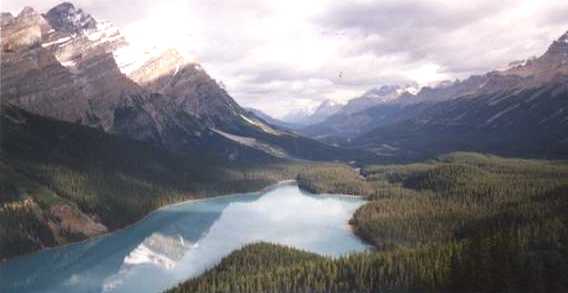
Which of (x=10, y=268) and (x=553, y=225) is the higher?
(x=553, y=225)

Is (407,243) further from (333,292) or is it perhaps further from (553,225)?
(333,292)

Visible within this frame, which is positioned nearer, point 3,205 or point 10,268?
point 10,268

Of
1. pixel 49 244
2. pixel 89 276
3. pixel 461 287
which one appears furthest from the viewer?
pixel 49 244

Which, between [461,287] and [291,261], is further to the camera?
[291,261]

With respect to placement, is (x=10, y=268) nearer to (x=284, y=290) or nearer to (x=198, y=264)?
(x=198, y=264)

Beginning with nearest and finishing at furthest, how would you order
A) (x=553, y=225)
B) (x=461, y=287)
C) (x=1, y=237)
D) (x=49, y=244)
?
(x=461, y=287), (x=553, y=225), (x=1, y=237), (x=49, y=244)

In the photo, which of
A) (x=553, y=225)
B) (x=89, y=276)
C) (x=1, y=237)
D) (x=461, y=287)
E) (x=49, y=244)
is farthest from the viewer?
(x=49, y=244)

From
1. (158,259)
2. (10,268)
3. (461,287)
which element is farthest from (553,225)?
(10,268)

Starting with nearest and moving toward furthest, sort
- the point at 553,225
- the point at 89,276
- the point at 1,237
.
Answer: the point at 553,225 → the point at 89,276 → the point at 1,237

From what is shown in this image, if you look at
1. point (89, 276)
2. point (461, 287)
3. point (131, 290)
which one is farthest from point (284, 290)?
point (89, 276)
